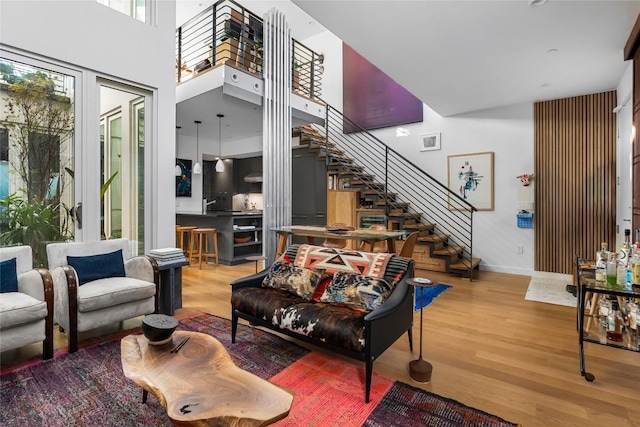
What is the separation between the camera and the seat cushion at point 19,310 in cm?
222

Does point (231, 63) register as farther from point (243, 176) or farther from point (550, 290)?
point (550, 290)

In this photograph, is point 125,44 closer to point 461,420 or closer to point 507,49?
point 507,49

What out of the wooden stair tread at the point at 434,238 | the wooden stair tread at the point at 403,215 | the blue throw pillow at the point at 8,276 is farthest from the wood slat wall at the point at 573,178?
the blue throw pillow at the point at 8,276

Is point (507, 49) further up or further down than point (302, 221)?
further up

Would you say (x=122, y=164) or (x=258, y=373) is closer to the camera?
(x=258, y=373)

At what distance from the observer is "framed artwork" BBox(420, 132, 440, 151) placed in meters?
6.40

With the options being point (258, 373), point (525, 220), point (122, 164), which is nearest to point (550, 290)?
point (525, 220)

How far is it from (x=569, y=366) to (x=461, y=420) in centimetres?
125

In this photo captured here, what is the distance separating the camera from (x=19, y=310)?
228cm

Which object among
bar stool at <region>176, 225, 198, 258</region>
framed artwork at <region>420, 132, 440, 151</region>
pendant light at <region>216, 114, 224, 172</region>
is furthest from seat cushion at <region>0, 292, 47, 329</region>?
framed artwork at <region>420, 132, 440, 151</region>

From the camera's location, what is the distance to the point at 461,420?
181 cm

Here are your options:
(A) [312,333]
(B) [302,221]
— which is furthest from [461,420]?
(B) [302,221]

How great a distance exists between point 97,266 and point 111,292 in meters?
0.45

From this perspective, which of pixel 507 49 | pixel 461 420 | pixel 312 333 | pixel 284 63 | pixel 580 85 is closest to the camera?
pixel 461 420
